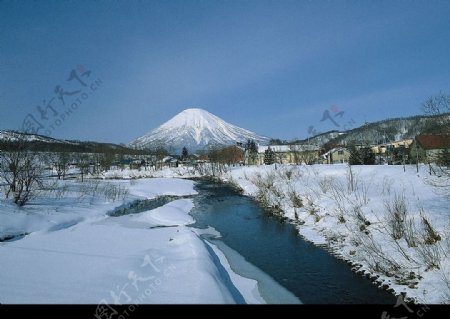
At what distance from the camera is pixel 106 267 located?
7215 millimetres

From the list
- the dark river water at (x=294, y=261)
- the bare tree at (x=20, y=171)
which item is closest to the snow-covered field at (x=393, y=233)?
the dark river water at (x=294, y=261)

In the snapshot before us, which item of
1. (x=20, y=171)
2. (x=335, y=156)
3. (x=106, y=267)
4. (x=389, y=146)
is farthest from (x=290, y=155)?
(x=106, y=267)

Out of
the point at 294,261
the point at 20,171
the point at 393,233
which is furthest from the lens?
the point at 20,171

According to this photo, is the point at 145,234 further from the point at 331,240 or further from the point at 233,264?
the point at 331,240

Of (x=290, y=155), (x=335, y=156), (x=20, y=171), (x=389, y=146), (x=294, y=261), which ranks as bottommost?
(x=294, y=261)

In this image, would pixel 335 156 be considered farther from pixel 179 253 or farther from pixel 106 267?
pixel 106 267

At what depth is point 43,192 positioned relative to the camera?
1927 centimetres

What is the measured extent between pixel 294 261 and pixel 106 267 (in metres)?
5.52

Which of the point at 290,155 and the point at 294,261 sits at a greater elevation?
the point at 290,155

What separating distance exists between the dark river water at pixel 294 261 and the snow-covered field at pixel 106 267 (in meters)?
1.17

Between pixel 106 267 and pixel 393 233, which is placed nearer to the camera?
pixel 106 267

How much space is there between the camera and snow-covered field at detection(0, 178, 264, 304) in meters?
5.62

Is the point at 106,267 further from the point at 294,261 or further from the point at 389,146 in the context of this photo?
the point at 389,146

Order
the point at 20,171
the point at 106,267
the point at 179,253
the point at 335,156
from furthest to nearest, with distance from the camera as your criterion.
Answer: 1. the point at 335,156
2. the point at 20,171
3. the point at 179,253
4. the point at 106,267
